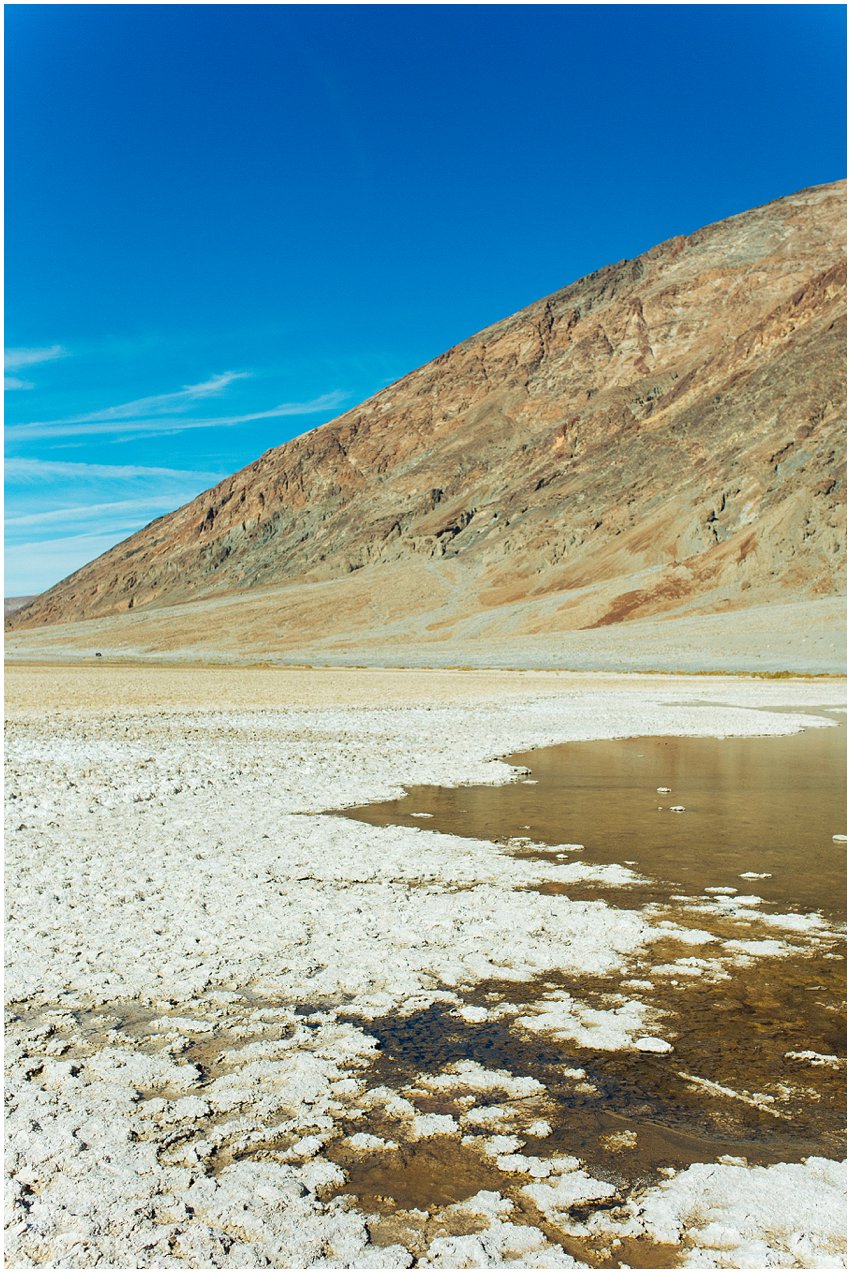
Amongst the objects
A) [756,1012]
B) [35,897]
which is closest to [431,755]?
[35,897]

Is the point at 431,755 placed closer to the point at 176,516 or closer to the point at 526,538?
the point at 526,538

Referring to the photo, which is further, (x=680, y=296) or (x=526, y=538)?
(x=680, y=296)

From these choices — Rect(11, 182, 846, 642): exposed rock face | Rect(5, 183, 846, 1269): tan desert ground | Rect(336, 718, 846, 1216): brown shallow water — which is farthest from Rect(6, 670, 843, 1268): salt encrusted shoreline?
Rect(11, 182, 846, 642): exposed rock face

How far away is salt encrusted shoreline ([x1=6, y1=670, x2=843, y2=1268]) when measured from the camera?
3.48m

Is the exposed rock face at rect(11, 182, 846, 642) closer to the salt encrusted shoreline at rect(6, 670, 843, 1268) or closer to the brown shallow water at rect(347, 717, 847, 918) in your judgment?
the brown shallow water at rect(347, 717, 847, 918)

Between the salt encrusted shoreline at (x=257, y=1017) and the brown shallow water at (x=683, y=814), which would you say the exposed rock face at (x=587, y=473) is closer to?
the brown shallow water at (x=683, y=814)

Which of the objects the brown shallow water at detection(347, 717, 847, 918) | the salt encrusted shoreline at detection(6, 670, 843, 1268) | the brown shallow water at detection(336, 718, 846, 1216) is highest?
the salt encrusted shoreline at detection(6, 670, 843, 1268)

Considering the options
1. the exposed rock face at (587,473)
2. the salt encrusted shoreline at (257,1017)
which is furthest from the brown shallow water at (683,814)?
the exposed rock face at (587,473)

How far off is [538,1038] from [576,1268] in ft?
6.08

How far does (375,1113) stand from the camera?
4.34 metres

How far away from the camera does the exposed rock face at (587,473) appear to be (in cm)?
9144

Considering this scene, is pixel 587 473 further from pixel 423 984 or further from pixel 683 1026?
pixel 683 1026

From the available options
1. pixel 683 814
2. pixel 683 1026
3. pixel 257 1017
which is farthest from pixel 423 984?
pixel 683 814

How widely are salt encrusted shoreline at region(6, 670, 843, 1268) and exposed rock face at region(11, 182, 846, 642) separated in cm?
→ 7508
